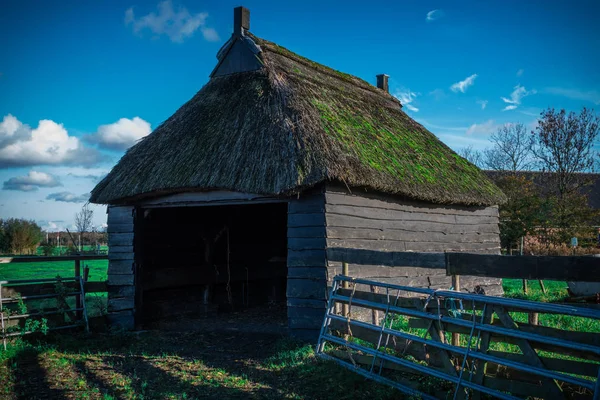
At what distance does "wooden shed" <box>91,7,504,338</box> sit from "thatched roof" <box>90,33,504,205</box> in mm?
31

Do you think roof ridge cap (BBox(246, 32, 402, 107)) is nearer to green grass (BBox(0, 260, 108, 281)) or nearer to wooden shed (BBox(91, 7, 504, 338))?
wooden shed (BBox(91, 7, 504, 338))

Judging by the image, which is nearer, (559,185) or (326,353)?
(326,353)

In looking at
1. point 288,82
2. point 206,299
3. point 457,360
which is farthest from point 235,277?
point 457,360

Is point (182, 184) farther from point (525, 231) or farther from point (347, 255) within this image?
point (525, 231)

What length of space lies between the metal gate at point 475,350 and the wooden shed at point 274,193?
2.20 m

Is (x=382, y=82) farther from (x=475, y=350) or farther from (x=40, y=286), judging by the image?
(x=475, y=350)

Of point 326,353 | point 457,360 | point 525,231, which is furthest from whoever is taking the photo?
point 525,231

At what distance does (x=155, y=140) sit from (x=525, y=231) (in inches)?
532

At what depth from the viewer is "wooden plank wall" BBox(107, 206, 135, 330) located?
1027cm

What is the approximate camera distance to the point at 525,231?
18.3m

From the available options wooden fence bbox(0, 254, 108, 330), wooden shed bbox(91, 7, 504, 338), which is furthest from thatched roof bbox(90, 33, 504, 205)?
wooden fence bbox(0, 254, 108, 330)

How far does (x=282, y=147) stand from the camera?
8555 mm

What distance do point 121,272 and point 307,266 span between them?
4.39 m

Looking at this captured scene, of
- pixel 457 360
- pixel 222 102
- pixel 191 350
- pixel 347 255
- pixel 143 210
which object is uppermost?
pixel 222 102
